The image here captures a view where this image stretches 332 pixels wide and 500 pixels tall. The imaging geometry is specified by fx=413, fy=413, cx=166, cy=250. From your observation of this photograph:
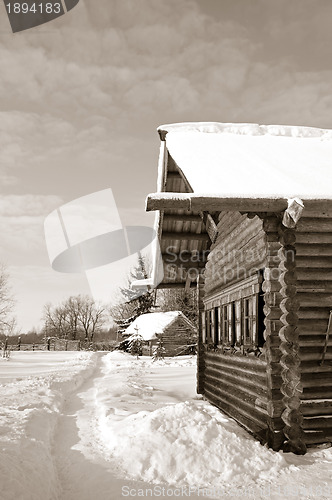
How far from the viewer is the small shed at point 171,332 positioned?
3081 cm

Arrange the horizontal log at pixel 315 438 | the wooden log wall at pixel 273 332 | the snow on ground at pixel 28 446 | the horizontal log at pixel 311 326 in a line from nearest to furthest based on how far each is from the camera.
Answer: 1. the snow on ground at pixel 28 446
2. the wooden log wall at pixel 273 332
3. the horizontal log at pixel 315 438
4. the horizontal log at pixel 311 326

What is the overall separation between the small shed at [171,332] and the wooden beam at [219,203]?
2484 centimetres

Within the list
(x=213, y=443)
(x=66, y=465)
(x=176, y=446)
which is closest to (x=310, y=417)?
(x=213, y=443)

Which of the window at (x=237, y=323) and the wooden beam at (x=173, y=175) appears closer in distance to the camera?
the window at (x=237, y=323)

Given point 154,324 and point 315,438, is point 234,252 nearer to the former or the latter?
point 315,438

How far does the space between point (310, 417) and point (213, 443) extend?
1.89 metres

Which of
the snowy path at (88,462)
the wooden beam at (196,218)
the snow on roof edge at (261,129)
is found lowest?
the snowy path at (88,462)

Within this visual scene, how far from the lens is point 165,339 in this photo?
31.1m

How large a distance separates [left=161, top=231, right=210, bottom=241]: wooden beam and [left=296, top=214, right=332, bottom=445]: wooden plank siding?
164 inches

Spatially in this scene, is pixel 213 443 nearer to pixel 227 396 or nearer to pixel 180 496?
pixel 180 496

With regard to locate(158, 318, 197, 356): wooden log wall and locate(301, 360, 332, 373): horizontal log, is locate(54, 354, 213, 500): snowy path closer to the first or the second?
locate(301, 360, 332, 373): horizontal log

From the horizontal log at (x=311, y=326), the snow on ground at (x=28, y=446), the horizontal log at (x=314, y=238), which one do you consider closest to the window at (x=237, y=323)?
the horizontal log at (x=311, y=326)

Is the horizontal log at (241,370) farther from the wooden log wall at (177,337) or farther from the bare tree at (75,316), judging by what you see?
the bare tree at (75,316)

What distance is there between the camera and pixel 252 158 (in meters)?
8.34
